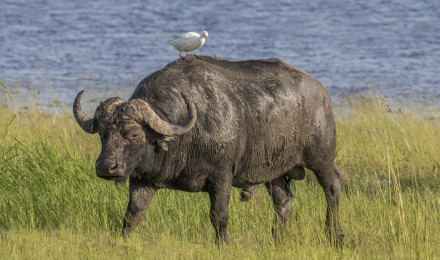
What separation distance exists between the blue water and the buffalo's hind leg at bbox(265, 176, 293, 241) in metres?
7.99

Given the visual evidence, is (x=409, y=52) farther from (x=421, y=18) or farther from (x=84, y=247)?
(x=84, y=247)

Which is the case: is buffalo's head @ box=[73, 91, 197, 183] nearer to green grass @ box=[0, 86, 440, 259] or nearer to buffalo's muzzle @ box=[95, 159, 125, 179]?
buffalo's muzzle @ box=[95, 159, 125, 179]

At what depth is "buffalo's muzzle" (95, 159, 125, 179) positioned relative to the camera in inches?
242

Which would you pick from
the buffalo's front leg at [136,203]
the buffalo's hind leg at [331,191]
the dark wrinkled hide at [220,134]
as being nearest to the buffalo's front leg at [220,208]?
the dark wrinkled hide at [220,134]

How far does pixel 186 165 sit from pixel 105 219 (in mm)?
1181

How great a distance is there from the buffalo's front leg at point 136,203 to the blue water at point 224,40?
27.9ft

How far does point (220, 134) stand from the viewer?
7.00 m

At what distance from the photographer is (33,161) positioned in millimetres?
8609

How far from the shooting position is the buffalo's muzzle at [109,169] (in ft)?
20.1

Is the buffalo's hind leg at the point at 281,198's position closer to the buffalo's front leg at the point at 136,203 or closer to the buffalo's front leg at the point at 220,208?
the buffalo's front leg at the point at 220,208

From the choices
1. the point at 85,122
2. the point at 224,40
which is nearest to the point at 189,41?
the point at 85,122

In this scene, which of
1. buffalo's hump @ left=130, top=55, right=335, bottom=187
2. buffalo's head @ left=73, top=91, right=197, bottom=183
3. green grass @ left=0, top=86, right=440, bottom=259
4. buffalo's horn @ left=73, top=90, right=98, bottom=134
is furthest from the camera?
buffalo's hump @ left=130, top=55, right=335, bottom=187

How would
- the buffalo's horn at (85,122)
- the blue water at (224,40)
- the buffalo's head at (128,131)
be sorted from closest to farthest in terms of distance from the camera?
1. the buffalo's head at (128,131)
2. the buffalo's horn at (85,122)
3. the blue water at (224,40)

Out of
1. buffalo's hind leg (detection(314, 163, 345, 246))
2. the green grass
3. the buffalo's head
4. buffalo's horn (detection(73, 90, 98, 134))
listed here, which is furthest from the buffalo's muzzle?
buffalo's hind leg (detection(314, 163, 345, 246))
